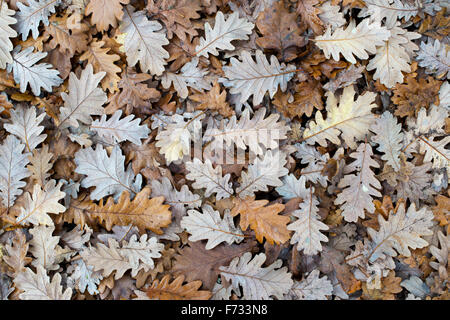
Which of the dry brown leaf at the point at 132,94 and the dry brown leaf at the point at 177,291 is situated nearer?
the dry brown leaf at the point at 177,291

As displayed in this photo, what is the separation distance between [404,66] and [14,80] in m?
2.13

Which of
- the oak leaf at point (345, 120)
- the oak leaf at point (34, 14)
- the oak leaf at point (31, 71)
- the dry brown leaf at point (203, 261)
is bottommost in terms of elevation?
the dry brown leaf at point (203, 261)

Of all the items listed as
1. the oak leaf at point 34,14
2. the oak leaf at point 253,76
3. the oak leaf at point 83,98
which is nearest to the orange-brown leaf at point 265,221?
the oak leaf at point 253,76

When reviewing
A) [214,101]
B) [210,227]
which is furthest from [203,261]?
[214,101]

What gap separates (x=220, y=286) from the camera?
2.14 m

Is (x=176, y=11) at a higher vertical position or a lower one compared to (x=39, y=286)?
higher

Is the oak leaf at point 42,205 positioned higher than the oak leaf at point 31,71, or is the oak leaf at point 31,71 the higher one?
the oak leaf at point 31,71

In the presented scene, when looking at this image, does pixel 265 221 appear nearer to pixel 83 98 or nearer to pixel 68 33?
pixel 83 98

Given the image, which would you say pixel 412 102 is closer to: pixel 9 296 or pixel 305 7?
pixel 305 7

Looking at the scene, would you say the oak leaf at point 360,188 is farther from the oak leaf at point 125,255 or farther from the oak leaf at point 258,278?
the oak leaf at point 125,255

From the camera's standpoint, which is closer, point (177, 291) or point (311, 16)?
point (177, 291)

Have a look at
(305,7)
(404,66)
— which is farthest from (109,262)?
(404,66)

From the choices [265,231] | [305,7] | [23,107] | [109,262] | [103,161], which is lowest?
[109,262]

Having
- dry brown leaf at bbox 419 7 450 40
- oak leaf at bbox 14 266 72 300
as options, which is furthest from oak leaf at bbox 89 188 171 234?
dry brown leaf at bbox 419 7 450 40
